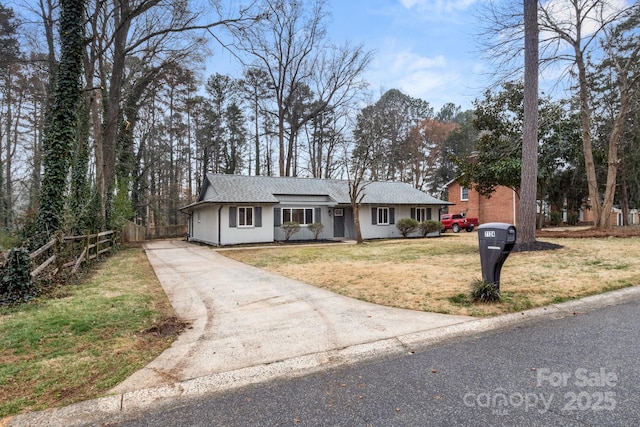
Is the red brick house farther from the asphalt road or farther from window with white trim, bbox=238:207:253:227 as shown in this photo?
the asphalt road

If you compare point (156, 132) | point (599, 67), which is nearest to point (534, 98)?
point (599, 67)

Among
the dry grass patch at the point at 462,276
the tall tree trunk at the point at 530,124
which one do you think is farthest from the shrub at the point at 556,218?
the tall tree trunk at the point at 530,124

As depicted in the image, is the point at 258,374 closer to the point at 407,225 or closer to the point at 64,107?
the point at 64,107

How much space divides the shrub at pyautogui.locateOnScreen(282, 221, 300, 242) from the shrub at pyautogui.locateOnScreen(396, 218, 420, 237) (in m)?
6.88

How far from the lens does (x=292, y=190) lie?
21406 millimetres

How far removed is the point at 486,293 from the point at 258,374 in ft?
12.6

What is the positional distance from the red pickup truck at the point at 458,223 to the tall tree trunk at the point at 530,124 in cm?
1569

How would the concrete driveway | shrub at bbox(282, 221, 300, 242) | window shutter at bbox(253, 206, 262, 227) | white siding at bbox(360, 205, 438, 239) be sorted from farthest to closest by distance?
1. white siding at bbox(360, 205, 438, 239)
2. shrub at bbox(282, 221, 300, 242)
3. window shutter at bbox(253, 206, 262, 227)
4. the concrete driveway

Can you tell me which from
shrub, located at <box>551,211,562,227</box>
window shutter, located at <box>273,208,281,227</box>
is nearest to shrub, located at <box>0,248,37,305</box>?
window shutter, located at <box>273,208,281,227</box>

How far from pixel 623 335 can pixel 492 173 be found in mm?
18647

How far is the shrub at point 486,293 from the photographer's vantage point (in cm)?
530

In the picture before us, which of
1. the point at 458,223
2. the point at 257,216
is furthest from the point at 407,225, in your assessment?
the point at 257,216

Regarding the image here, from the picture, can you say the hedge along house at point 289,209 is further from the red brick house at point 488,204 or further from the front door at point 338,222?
the red brick house at point 488,204

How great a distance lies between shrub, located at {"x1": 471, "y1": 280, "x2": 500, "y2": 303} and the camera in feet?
17.4
